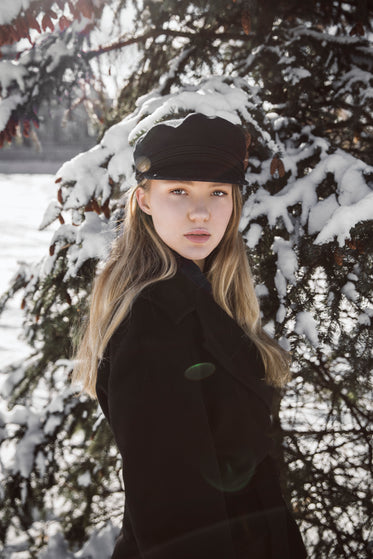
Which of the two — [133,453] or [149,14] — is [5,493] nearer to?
[133,453]

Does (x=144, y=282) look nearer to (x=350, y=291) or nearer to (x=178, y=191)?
(x=178, y=191)

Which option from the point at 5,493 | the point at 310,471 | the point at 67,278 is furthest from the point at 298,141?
the point at 5,493

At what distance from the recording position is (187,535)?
1091 mm

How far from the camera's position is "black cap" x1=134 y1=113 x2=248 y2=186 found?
1424mm

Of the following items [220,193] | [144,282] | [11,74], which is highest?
[11,74]

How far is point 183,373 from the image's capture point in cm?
120

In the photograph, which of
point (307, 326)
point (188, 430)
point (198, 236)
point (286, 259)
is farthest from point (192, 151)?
point (307, 326)

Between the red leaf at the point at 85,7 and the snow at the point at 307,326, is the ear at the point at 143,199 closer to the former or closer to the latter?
the snow at the point at 307,326

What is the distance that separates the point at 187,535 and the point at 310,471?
7.26 ft

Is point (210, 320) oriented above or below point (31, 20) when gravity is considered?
below

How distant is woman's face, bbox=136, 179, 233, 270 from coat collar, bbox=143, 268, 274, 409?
103 millimetres

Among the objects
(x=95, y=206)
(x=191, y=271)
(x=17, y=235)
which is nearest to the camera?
(x=191, y=271)

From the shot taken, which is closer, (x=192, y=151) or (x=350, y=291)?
(x=192, y=151)

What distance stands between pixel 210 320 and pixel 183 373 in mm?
257
